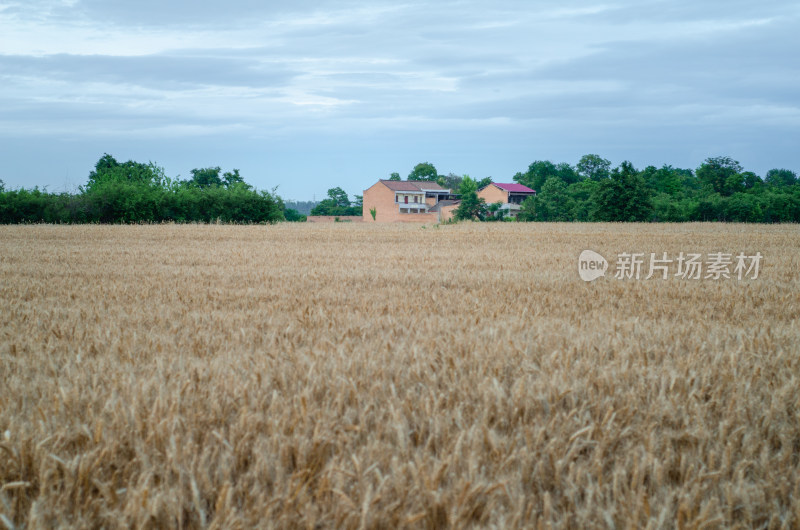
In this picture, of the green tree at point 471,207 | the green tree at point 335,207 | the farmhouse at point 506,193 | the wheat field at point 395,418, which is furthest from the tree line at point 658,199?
the wheat field at point 395,418

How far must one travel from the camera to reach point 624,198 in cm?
5241

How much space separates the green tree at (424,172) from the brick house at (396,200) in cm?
2918

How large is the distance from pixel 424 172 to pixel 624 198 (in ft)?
233

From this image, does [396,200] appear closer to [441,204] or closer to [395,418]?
[441,204]

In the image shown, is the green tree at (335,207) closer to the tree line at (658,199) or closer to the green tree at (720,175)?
the tree line at (658,199)

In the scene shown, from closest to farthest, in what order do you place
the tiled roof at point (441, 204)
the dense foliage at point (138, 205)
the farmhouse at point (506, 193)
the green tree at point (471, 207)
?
1. the dense foliage at point (138, 205)
2. the green tree at point (471, 207)
3. the tiled roof at point (441, 204)
4. the farmhouse at point (506, 193)

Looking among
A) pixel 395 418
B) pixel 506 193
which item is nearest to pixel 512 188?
pixel 506 193

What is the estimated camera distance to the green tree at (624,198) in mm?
52125

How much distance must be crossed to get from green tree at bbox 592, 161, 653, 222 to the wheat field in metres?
50.7

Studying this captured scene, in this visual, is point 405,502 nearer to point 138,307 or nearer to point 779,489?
point 779,489

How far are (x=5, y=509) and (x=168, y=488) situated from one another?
1.48 ft

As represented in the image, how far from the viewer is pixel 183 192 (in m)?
37.5

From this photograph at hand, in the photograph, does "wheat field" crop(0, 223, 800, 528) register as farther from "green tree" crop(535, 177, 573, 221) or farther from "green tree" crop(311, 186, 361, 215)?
"green tree" crop(311, 186, 361, 215)

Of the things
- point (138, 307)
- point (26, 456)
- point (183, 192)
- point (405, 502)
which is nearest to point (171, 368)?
point (26, 456)
